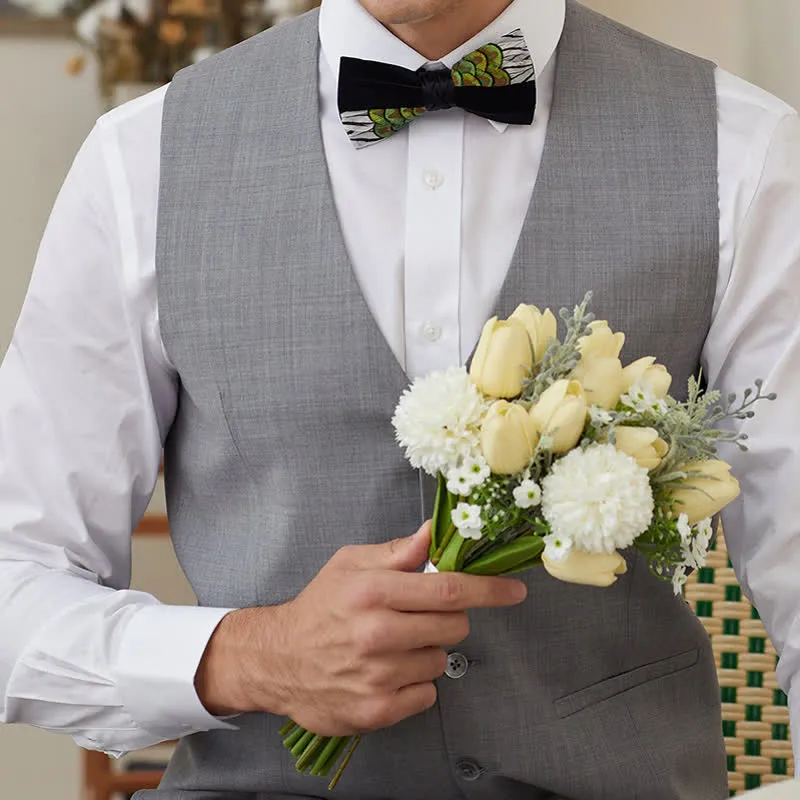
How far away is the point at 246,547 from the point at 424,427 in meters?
0.46

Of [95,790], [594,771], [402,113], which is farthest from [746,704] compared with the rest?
[95,790]

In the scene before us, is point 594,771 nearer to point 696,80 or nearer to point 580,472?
point 580,472

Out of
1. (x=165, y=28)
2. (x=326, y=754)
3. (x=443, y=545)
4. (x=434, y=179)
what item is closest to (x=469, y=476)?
(x=443, y=545)

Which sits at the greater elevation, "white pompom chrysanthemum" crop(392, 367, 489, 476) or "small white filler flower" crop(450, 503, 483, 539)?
"white pompom chrysanthemum" crop(392, 367, 489, 476)

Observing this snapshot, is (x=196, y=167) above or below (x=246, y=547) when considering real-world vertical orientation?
above

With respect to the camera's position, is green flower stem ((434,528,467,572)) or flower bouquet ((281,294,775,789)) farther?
green flower stem ((434,528,467,572))

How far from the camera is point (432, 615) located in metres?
1.06

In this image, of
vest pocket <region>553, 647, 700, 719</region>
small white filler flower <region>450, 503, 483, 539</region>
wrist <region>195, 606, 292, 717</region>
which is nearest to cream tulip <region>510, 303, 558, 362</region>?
small white filler flower <region>450, 503, 483, 539</region>

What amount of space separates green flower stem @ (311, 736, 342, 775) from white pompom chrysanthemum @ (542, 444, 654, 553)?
365mm

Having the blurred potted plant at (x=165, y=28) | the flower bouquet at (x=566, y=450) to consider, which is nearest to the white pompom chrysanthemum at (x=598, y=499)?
the flower bouquet at (x=566, y=450)

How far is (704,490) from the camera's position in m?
0.96

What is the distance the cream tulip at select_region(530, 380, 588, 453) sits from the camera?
0.89m

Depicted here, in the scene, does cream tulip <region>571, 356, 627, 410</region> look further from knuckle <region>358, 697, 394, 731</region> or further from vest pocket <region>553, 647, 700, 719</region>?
vest pocket <region>553, 647, 700, 719</region>

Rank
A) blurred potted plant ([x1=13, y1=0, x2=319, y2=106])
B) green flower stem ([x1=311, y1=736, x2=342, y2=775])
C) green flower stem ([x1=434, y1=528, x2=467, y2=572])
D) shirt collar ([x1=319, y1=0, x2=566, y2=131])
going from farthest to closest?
blurred potted plant ([x1=13, y1=0, x2=319, y2=106]) < shirt collar ([x1=319, y1=0, x2=566, y2=131]) < green flower stem ([x1=311, y1=736, x2=342, y2=775]) < green flower stem ([x1=434, y1=528, x2=467, y2=572])
